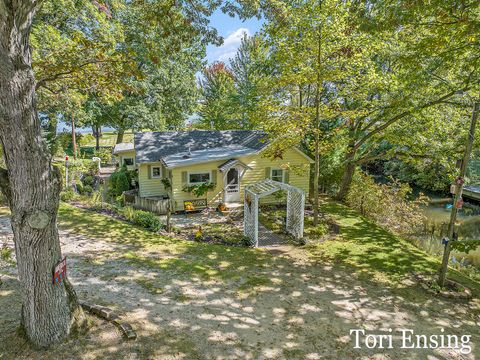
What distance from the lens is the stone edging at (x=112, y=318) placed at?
5.08 metres

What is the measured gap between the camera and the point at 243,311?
665 centimetres

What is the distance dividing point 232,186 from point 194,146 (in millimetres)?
4107

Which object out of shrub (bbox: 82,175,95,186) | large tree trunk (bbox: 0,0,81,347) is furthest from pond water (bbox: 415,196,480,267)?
shrub (bbox: 82,175,95,186)

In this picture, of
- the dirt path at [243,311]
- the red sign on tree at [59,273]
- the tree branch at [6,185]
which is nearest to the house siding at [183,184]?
the dirt path at [243,311]

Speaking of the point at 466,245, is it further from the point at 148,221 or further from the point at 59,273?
the point at 148,221

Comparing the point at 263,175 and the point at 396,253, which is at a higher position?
the point at 263,175

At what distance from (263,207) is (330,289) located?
348 inches

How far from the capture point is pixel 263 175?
695 inches

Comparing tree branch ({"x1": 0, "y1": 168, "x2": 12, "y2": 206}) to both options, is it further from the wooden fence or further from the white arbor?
the wooden fence

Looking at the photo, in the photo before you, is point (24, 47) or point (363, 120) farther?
point (363, 120)

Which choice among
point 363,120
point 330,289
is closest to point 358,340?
point 330,289

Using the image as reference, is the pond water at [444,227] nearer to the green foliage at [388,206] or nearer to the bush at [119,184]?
the green foliage at [388,206]

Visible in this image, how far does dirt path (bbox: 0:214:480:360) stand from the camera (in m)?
5.20

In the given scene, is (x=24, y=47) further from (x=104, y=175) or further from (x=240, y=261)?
(x=104, y=175)
